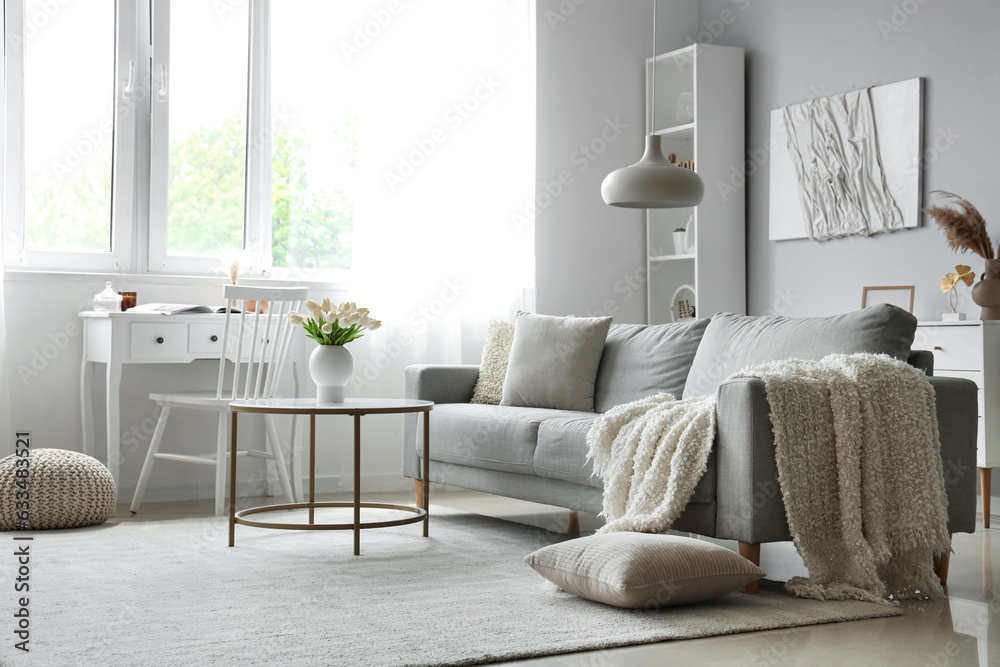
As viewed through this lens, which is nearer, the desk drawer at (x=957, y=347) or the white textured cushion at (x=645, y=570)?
the white textured cushion at (x=645, y=570)

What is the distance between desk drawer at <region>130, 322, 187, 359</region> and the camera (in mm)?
4051

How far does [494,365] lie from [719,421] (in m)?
1.67

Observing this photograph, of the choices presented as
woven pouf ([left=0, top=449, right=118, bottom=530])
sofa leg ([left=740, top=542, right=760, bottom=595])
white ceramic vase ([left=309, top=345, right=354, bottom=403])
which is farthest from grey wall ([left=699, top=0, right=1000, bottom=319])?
woven pouf ([left=0, top=449, right=118, bottom=530])

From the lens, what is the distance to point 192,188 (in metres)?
4.67

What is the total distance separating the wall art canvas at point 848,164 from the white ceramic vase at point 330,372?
2643mm

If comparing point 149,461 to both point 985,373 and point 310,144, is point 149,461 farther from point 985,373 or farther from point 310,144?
point 985,373

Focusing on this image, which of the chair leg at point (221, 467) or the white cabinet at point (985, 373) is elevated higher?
the white cabinet at point (985, 373)

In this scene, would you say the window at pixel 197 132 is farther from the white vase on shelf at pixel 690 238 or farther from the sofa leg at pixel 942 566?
the sofa leg at pixel 942 566

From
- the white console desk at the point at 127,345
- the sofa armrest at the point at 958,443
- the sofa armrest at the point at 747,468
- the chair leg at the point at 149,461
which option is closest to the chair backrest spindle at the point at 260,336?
the white console desk at the point at 127,345

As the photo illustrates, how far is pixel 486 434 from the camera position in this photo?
146 inches

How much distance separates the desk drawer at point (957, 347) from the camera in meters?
3.92

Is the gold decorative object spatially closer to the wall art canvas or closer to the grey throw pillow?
the wall art canvas

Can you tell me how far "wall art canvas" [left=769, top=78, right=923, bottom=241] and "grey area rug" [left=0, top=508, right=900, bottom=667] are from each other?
96.8 inches

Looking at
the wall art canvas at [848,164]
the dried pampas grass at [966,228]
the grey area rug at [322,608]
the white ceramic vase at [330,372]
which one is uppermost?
the wall art canvas at [848,164]
